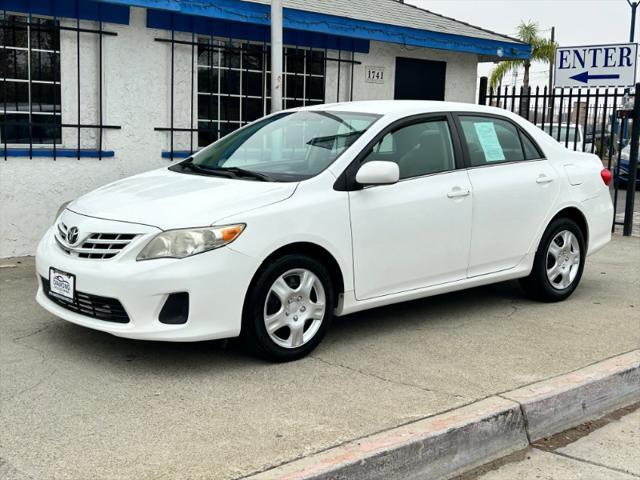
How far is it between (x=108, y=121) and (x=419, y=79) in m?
5.08

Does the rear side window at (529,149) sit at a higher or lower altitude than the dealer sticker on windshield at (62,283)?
higher

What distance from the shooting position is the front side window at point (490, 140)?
6062mm

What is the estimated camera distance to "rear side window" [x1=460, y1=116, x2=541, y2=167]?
6066 millimetres

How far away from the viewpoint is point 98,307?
15.3ft

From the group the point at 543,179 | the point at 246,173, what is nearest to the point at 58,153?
the point at 246,173

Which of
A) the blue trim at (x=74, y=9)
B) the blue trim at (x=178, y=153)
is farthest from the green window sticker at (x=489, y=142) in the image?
the blue trim at (x=74, y=9)

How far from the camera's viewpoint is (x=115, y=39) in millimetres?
8539

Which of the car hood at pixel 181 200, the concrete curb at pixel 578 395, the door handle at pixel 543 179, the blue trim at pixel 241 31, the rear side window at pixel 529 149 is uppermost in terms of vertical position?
the blue trim at pixel 241 31

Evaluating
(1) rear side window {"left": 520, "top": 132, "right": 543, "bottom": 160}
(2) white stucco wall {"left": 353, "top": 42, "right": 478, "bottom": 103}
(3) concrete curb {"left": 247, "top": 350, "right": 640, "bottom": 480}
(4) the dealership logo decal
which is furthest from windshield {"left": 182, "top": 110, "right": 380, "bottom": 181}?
(2) white stucco wall {"left": 353, "top": 42, "right": 478, "bottom": 103}

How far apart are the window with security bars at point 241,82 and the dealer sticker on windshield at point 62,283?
15.1 ft

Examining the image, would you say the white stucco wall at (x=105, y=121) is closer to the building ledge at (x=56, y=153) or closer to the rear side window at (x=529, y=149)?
the building ledge at (x=56, y=153)

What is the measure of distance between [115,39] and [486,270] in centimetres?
486

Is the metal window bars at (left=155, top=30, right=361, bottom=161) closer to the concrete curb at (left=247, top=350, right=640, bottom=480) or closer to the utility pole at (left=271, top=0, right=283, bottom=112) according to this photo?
the utility pole at (left=271, top=0, right=283, bottom=112)

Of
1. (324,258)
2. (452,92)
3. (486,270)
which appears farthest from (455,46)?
(324,258)
